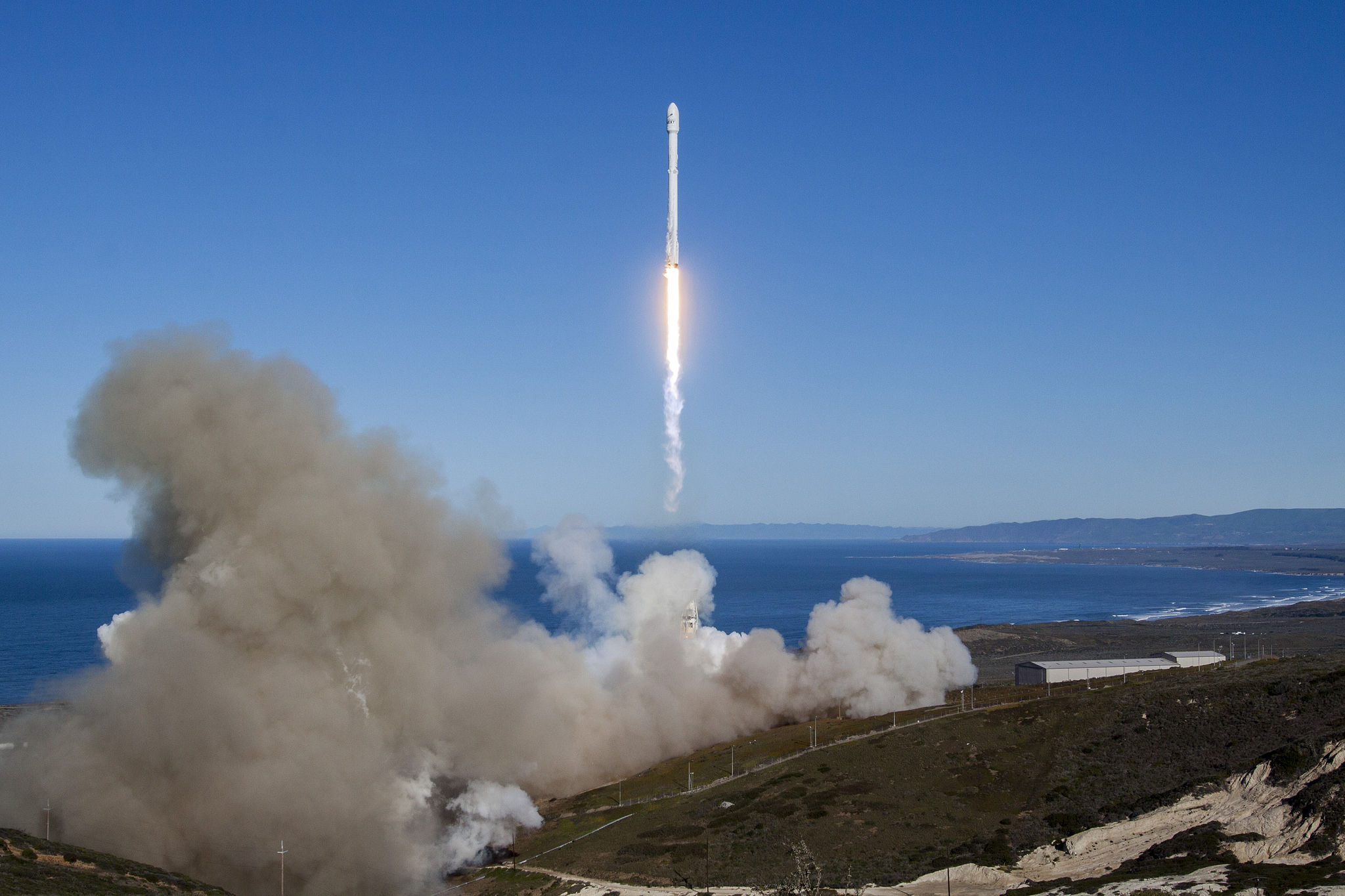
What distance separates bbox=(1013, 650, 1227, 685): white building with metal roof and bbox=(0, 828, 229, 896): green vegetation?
65.0 metres

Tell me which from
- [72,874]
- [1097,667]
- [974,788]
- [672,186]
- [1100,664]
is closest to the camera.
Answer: [72,874]

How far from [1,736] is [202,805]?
25680 millimetres

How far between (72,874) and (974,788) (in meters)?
39.1

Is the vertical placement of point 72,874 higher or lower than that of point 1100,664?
higher

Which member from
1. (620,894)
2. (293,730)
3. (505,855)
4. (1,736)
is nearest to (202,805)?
(293,730)

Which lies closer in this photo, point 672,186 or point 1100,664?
point 672,186

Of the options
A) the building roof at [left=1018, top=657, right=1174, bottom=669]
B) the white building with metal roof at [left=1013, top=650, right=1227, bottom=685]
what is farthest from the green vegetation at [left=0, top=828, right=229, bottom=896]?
the building roof at [left=1018, top=657, right=1174, bottom=669]

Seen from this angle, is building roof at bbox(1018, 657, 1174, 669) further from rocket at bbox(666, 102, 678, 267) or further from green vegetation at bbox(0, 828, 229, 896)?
green vegetation at bbox(0, 828, 229, 896)

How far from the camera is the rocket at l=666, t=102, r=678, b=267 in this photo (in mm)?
60562

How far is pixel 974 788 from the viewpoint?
50.0 m

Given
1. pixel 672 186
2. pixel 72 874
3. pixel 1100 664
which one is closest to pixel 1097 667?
pixel 1100 664

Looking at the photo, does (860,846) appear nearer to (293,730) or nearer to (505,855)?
(505,855)

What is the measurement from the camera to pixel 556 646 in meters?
71.8

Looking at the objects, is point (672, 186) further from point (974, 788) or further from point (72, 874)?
point (72, 874)
